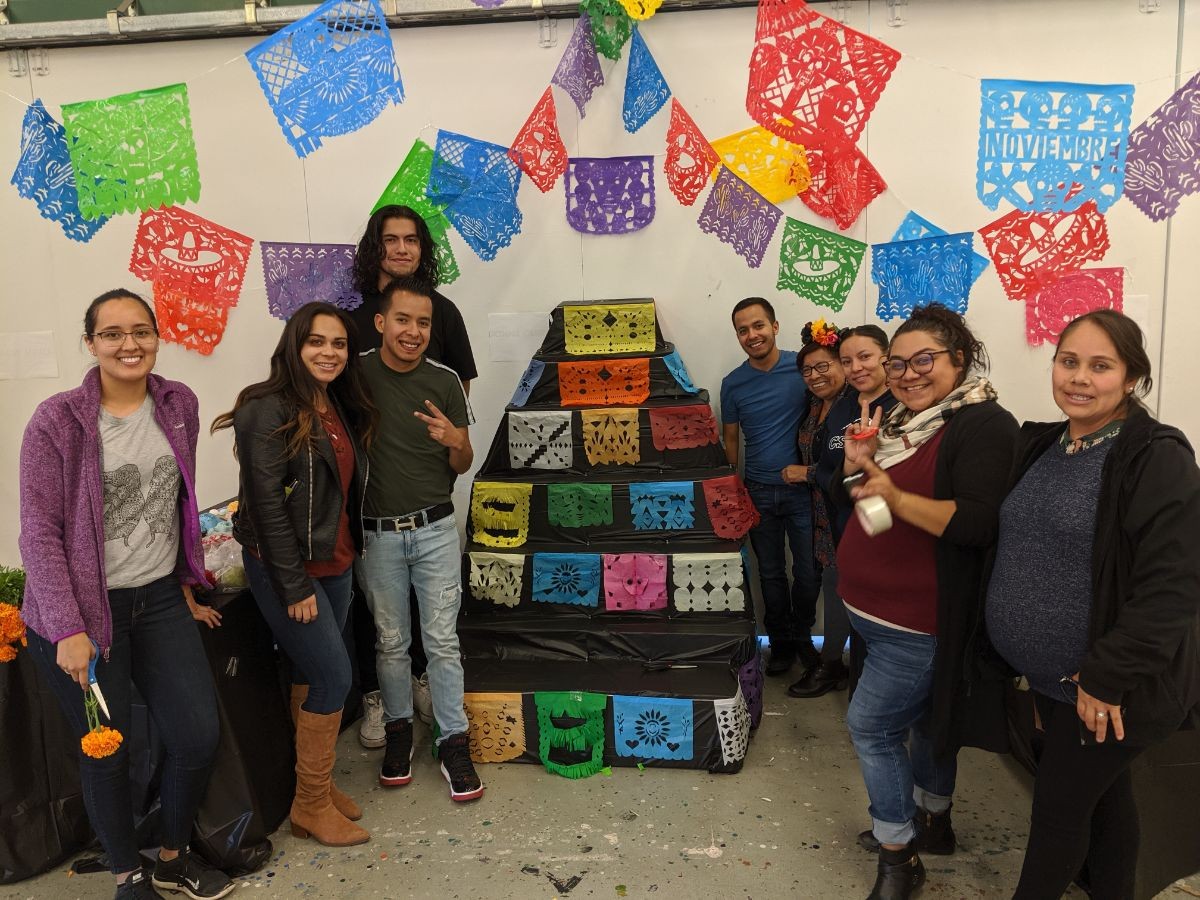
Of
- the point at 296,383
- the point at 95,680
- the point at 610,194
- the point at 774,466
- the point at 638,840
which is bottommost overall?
A: the point at 638,840

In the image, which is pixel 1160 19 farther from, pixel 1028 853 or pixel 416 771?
pixel 416 771

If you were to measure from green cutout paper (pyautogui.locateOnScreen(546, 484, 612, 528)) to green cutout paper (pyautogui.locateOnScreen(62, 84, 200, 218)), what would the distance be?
228cm

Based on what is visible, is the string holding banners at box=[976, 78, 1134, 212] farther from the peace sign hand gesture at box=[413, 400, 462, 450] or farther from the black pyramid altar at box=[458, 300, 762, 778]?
the peace sign hand gesture at box=[413, 400, 462, 450]

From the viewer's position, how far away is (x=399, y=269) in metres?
2.97

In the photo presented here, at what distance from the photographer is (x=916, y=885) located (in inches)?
81.3

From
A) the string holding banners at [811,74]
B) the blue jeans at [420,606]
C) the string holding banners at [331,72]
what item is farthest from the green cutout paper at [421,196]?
the blue jeans at [420,606]

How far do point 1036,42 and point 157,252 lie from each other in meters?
3.95

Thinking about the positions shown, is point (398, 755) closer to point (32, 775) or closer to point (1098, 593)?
point (32, 775)

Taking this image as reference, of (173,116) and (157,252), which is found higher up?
(173,116)

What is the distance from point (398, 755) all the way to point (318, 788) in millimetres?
362

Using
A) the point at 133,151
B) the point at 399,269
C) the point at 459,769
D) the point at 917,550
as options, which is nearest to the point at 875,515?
the point at 917,550

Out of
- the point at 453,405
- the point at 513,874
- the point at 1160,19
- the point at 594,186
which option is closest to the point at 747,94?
the point at 594,186

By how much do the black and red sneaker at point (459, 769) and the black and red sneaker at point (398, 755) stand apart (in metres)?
0.11

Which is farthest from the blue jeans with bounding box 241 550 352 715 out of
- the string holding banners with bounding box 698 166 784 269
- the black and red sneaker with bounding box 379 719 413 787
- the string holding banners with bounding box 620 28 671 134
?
the string holding banners with bounding box 620 28 671 134
